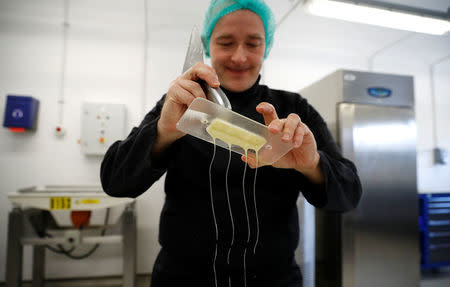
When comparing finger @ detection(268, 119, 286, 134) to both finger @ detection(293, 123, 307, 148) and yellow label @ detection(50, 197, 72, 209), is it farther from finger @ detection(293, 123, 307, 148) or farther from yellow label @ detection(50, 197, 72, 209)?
yellow label @ detection(50, 197, 72, 209)

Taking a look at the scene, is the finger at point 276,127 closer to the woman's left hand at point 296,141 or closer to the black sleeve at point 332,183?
the woman's left hand at point 296,141

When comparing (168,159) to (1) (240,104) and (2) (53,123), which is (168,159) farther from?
(2) (53,123)

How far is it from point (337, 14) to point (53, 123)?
2.56m

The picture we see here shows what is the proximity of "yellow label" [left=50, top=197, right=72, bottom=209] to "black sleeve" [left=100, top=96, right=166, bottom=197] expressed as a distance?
3.51 feet

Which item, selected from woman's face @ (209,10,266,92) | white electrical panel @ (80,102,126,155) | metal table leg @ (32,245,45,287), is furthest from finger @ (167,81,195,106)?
metal table leg @ (32,245,45,287)

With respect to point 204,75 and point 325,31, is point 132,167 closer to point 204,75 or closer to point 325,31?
point 204,75

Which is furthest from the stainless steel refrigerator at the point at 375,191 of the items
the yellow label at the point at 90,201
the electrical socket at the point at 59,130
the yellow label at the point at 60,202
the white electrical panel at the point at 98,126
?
the electrical socket at the point at 59,130

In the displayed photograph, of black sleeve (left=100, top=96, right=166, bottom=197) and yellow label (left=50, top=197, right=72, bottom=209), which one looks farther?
yellow label (left=50, top=197, right=72, bottom=209)

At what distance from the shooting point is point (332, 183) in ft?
1.89

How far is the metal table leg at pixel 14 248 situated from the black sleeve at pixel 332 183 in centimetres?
172

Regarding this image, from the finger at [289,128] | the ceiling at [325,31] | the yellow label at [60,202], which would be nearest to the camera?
the finger at [289,128]

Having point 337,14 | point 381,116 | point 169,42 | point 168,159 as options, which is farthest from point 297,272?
point 169,42

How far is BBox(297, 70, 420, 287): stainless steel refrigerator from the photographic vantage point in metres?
1.43

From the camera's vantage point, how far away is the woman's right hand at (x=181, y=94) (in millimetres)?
456
